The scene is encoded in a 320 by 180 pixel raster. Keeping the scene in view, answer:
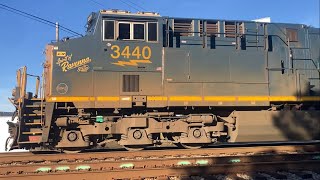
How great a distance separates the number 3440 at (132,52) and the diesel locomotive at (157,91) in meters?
0.03

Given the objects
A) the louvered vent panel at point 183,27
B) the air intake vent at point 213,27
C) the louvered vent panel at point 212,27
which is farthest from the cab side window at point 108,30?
the louvered vent panel at point 212,27

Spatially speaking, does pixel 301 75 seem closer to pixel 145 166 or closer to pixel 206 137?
pixel 206 137

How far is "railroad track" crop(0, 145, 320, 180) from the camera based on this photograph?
637cm

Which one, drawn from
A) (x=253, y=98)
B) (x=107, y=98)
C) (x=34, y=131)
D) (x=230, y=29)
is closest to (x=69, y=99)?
(x=107, y=98)

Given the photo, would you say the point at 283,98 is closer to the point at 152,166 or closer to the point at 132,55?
the point at 132,55

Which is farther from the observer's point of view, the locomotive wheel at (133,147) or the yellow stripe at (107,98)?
the locomotive wheel at (133,147)

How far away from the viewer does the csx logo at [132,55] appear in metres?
9.27

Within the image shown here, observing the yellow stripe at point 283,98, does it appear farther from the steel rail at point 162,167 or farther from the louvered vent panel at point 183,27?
the louvered vent panel at point 183,27

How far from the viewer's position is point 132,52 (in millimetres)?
9312

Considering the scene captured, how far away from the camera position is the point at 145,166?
716cm

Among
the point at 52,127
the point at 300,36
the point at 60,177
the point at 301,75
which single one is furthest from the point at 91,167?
the point at 300,36

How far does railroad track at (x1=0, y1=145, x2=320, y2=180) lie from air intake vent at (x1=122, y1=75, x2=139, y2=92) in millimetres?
1976

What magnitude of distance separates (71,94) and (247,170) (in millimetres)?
5351

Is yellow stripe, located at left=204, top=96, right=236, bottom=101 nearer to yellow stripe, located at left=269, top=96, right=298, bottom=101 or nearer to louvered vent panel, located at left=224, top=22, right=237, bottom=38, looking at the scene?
yellow stripe, located at left=269, top=96, right=298, bottom=101
